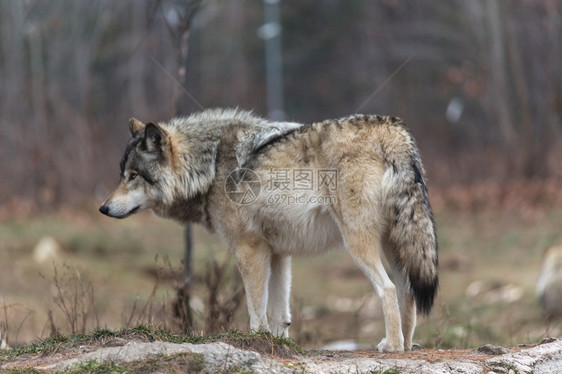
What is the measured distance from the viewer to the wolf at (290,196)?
5785mm

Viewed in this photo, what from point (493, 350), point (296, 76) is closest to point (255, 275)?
point (493, 350)

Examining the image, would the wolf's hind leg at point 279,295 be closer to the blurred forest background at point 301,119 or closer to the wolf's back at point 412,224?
the blurred forest background at point 301,119

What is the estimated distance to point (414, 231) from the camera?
574cm

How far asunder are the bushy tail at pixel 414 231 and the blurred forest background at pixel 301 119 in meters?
1.48

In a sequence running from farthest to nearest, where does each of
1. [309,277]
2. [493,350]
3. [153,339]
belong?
[309,277] < [493,350] < [153,339]

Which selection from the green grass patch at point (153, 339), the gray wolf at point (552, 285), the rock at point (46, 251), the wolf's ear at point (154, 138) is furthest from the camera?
the rock at point (46, 251)

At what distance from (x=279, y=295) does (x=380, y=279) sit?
4.30 ft

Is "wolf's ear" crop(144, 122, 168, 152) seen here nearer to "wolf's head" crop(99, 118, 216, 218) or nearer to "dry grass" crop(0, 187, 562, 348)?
"wolf's head" crop(99, 118, 216, 218)

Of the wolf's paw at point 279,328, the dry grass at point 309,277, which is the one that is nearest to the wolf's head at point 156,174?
the dry grass at point 309,277

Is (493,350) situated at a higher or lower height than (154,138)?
lower

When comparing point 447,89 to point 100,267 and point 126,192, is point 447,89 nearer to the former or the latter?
point 100,267

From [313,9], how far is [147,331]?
117ft

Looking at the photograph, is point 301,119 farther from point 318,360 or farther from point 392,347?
point 318,360

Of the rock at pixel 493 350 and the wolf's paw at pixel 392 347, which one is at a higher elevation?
the wolf's paw at pixel 392 347
